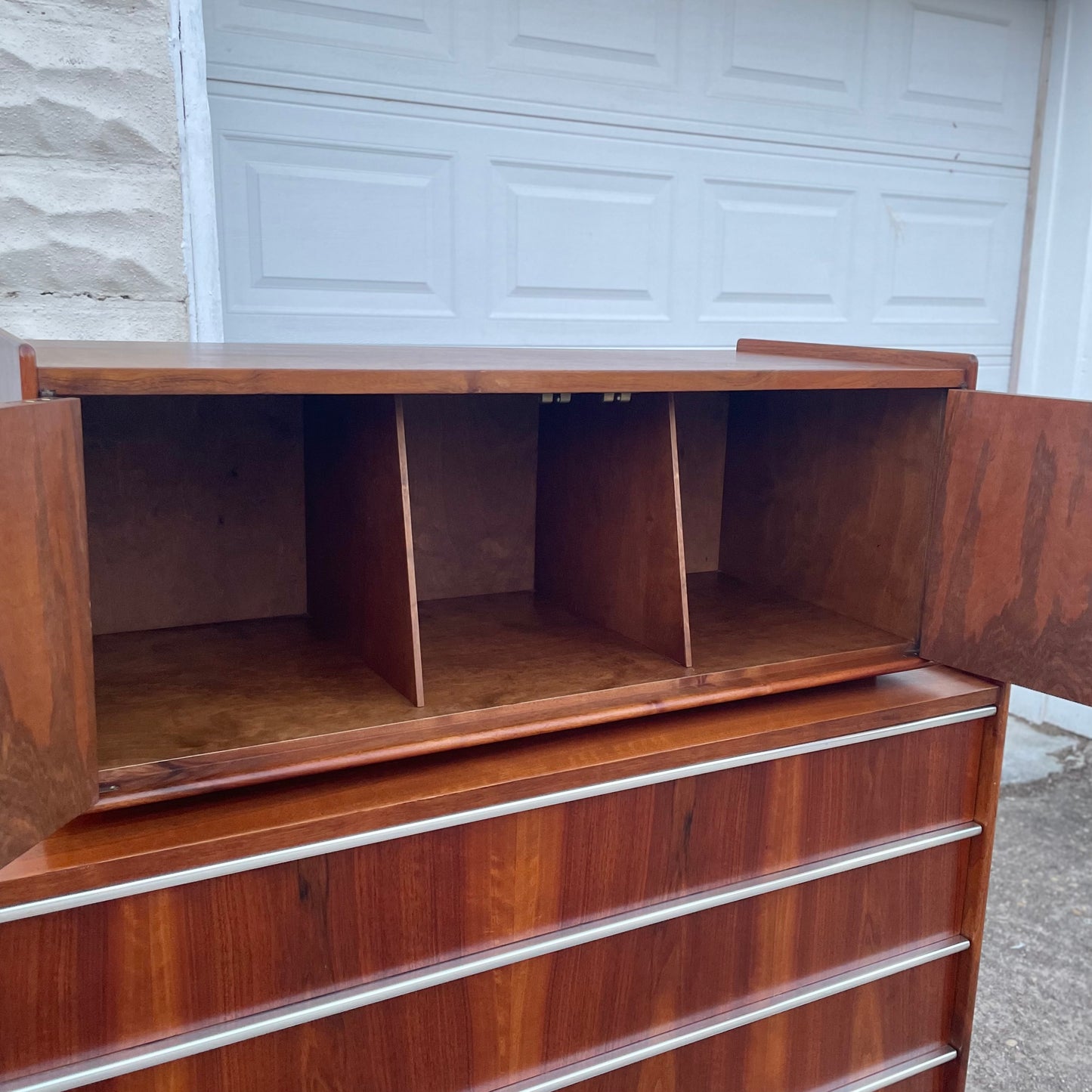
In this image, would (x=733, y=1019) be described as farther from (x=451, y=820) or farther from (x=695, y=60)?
(x=695, y=60)

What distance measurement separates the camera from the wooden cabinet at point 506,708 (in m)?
0.88

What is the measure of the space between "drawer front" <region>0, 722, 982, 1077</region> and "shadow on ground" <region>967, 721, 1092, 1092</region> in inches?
37.4

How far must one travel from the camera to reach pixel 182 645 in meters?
1.28

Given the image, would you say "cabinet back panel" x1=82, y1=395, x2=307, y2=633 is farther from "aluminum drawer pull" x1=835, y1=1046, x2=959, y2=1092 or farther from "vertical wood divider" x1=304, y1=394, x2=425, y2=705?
"aluminum drawer pull" x1=835, y1=1046, x2=959, y2=1092

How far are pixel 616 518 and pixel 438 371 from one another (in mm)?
401

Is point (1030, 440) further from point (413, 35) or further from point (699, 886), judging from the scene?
point (413, 35)

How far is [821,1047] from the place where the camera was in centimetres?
134

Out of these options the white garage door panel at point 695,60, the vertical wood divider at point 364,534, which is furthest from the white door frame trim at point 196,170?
the vertical wood divider at point 364,534

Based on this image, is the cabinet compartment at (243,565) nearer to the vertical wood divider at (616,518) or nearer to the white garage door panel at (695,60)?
the vertical wood divider at (616,518)

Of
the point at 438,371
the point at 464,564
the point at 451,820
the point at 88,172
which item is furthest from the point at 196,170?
the point at 451,820

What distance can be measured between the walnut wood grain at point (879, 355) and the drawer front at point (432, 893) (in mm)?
464

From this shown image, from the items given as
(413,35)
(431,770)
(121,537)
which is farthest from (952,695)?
(413,35)

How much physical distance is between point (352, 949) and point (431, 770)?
0.61 feet

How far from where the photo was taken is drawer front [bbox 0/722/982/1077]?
0.87 m
